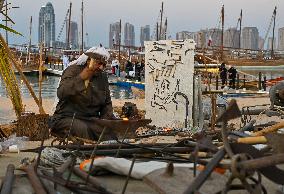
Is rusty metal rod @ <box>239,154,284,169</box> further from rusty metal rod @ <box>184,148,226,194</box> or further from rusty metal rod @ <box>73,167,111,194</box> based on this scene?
rusty metal rod @ <box>73,167,111,194</box>

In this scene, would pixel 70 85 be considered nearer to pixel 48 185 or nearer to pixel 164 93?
pixel 48 185

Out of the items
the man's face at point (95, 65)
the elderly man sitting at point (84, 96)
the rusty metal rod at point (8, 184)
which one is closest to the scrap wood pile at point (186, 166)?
the rusty metal rod at point (8, 184)

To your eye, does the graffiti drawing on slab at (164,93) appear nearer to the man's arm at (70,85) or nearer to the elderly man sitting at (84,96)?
the elderly man sitting at (84,96)

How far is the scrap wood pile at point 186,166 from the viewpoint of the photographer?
1.82 metres

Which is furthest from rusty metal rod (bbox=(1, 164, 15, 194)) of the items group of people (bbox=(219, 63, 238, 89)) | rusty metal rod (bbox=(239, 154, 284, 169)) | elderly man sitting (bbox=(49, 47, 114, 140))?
group of people (bbox=(219, 63, 238, 89))

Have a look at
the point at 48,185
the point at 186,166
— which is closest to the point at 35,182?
the point at 48,185

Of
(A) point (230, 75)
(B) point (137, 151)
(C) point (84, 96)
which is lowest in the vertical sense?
(A) point (230, 75)

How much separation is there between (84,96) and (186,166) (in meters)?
3.66

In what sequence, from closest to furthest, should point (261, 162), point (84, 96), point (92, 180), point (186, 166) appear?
point (261, 162) < point (92, 180) < point (186, 166) < point (84, 96)

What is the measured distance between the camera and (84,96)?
6.31 metres

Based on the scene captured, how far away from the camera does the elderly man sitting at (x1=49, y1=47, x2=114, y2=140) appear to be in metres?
6.06

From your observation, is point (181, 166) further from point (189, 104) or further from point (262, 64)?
point (262, 64)

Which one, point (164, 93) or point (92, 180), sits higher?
point (92, 180)

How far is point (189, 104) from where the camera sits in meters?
10.6
